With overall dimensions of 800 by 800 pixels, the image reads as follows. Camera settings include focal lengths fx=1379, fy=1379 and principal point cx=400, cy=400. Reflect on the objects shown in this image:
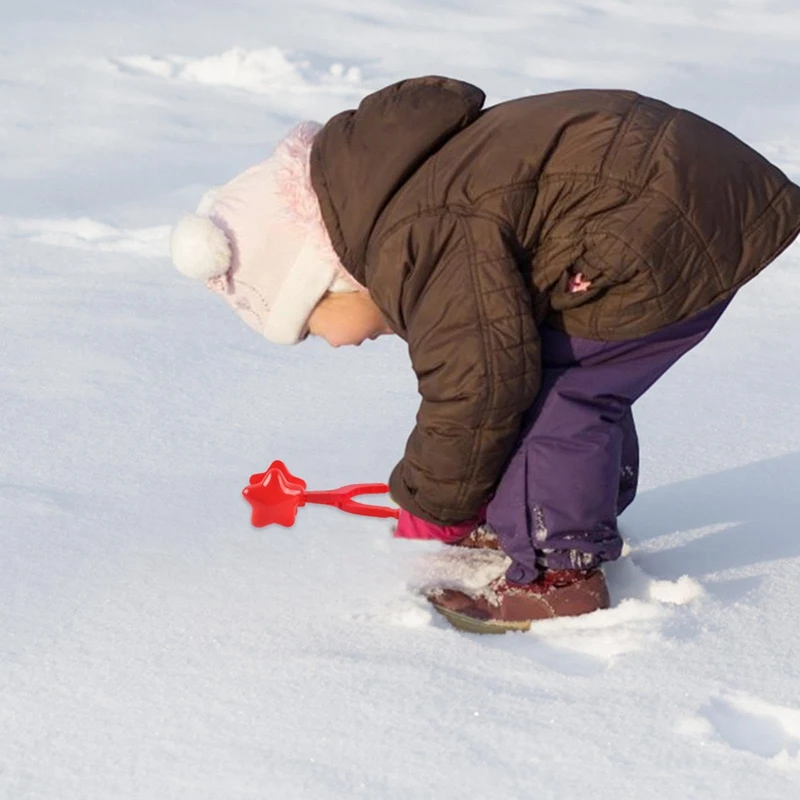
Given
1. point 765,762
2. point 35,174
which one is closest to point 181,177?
point 35,174

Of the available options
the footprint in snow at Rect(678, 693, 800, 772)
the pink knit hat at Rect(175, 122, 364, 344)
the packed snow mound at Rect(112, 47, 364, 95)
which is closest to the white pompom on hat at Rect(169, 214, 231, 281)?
the pink knit hat at Rect(175, 122, 364, 344)

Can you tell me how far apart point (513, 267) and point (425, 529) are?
41 centimetres

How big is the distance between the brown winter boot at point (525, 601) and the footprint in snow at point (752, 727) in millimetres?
286

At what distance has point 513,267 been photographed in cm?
150

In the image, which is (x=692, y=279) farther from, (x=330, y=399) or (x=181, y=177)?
(x=181, y=177)

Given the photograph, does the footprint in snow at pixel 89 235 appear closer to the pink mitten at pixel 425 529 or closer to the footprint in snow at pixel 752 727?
the pink mitten at pixel 425 529

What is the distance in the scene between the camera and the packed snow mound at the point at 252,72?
4.30m

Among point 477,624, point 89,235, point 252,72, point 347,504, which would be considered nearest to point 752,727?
point 477,624

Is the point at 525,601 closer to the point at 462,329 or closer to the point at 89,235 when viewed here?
the point at 462,329

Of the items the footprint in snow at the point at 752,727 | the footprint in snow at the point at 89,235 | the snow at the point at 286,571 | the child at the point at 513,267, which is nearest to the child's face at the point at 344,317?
the child at the point at 513,267

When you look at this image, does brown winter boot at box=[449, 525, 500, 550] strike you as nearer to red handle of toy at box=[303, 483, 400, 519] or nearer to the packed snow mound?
red handle of toy at box=[303, 483, 400, 519]

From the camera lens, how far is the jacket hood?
1572 mm

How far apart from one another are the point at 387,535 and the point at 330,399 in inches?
20.7

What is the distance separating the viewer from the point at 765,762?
1.20 metres
